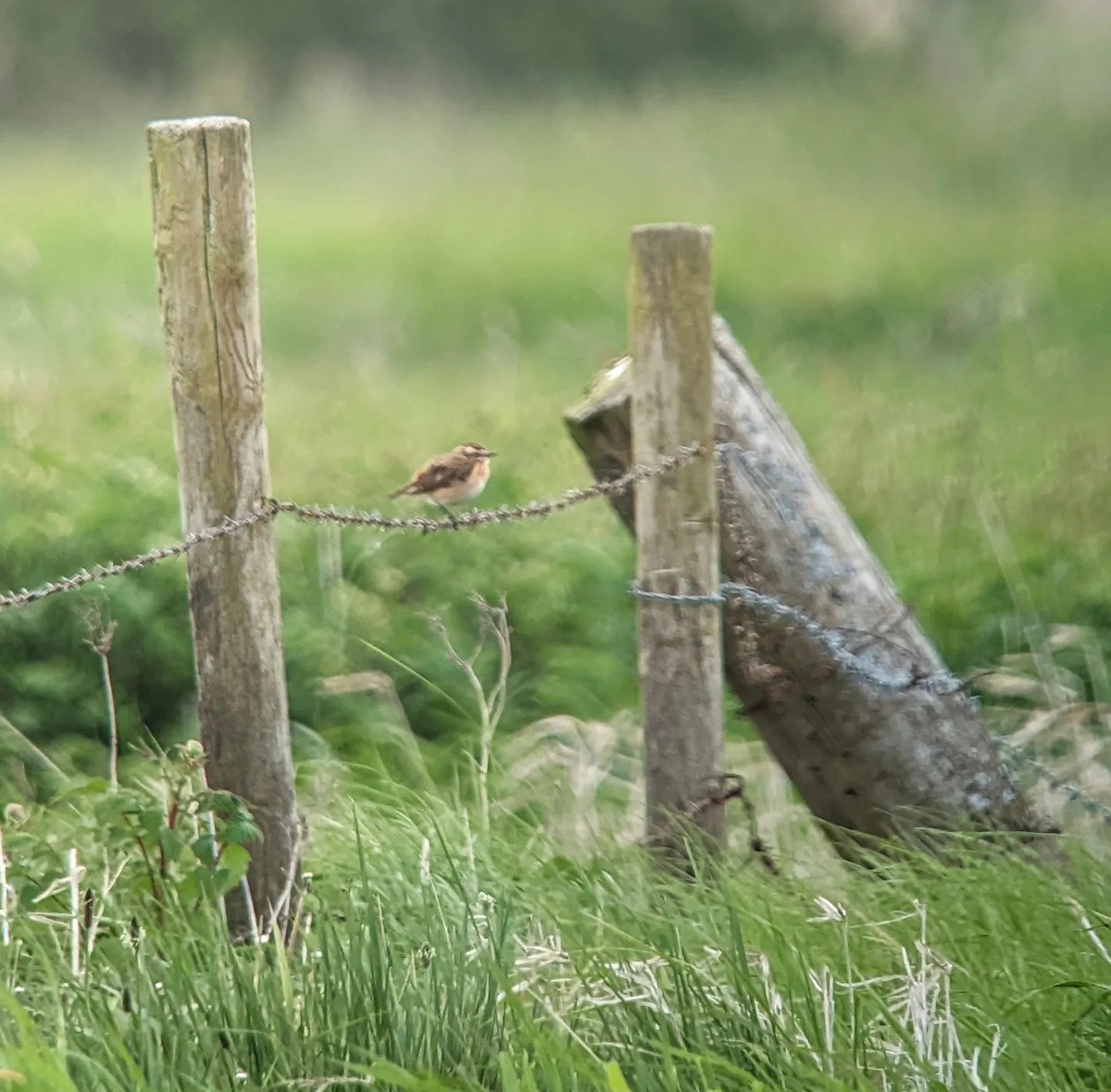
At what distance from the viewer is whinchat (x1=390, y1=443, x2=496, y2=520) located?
12.4 ft

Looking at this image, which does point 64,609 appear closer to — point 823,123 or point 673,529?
point 673,529

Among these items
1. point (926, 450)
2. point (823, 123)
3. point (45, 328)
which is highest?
point (823, 123)

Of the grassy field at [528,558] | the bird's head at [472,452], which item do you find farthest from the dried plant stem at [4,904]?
the bird's head at [472,452]

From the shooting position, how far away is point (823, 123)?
10.9 m

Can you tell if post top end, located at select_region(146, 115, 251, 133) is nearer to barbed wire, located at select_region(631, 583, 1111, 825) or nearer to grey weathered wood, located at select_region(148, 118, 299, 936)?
grey weathered wood, located at select_region(148, 118, 299, 936)

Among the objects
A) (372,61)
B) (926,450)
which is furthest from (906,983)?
(372,61)

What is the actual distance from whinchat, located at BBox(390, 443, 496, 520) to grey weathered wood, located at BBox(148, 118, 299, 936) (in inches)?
30.9

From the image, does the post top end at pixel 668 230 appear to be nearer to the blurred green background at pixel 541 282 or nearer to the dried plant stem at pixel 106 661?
the dried plant stem at pixel 106 661

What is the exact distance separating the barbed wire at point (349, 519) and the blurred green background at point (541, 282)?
2.32m

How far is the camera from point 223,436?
296 cm

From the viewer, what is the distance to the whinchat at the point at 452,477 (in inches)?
148

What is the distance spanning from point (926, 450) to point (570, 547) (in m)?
2.40

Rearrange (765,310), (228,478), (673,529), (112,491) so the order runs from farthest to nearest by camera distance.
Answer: (765,310) → (112,491) → (673,529) → (228,478)

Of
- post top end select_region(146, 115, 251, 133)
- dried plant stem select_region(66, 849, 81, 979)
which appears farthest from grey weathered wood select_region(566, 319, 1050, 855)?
dried plant stem select_region(66, 849, 81, 979)
